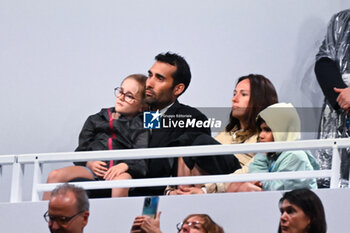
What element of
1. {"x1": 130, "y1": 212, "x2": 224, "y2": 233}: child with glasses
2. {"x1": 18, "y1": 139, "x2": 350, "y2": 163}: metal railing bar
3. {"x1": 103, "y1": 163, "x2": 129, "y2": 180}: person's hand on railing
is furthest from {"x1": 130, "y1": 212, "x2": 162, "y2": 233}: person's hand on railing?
{"x1": 103, "y1": 163, "x2": 129, "y2": 180}: person's hand on railing

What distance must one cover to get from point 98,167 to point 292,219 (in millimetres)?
899

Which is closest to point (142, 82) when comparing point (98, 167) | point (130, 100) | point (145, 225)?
point (130, 100)

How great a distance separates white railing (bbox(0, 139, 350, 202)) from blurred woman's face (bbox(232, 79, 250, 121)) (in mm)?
488

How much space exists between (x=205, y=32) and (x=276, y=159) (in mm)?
1334

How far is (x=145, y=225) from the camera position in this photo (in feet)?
11.0

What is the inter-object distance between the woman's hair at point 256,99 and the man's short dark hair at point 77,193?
0.79 m

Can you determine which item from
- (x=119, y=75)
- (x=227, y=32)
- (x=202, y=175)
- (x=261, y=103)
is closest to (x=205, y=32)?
(x=227, y=32)

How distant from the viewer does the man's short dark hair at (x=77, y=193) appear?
11.1 ft

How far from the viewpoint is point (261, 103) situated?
12.5 ft

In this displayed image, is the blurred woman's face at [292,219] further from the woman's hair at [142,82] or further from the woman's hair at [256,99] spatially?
the woman's hair at [142,82]

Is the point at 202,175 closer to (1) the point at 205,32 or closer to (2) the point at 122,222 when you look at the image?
(2) the point at 122,222

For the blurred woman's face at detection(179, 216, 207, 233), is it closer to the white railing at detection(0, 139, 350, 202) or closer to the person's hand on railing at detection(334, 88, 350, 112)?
the white railing at detection(0, 139, 350, 202)

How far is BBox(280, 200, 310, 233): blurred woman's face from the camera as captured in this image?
3.26 m

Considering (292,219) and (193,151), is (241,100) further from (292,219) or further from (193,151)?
(292,219)
